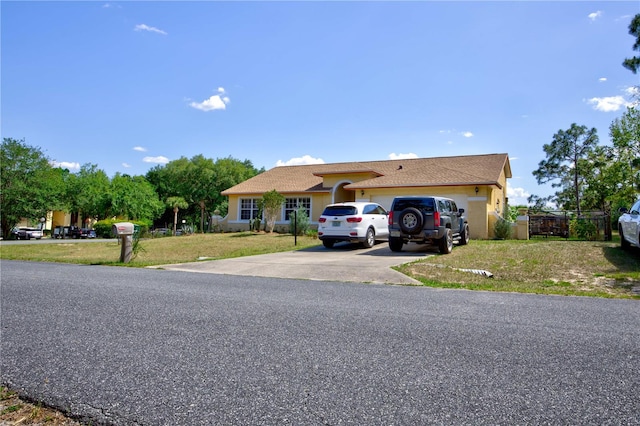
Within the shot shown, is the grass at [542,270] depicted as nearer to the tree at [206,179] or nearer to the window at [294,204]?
the window at [294,204]

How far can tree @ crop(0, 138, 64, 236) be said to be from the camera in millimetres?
43812

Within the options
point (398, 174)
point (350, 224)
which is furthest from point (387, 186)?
point (350, 224)

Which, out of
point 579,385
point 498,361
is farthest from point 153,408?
point 579,385

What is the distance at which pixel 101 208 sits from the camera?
52.2m

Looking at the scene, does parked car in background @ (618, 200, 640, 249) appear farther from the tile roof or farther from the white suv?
the white suv

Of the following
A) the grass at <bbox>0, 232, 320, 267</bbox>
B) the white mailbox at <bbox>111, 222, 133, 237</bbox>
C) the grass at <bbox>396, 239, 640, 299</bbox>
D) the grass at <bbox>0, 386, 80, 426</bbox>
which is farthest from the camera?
the grass at <bbox>0, 232, 320, 267</bbox>

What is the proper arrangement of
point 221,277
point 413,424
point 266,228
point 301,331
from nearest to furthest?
1. point 413,424
2. point 301,331
3. point 221,277
4. point 266,228

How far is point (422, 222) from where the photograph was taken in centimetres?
1373

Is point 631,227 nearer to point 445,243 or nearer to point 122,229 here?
point 445,243

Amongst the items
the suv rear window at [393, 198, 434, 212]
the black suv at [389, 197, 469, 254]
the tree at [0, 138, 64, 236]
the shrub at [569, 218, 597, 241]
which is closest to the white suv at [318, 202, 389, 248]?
the black suv at [389, 197, 469, 254]

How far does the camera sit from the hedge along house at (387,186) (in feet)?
69.2

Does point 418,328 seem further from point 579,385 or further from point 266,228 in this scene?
point 266,228

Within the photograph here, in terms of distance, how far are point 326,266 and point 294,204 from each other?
1679cm

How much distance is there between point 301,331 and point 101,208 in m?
55.1
